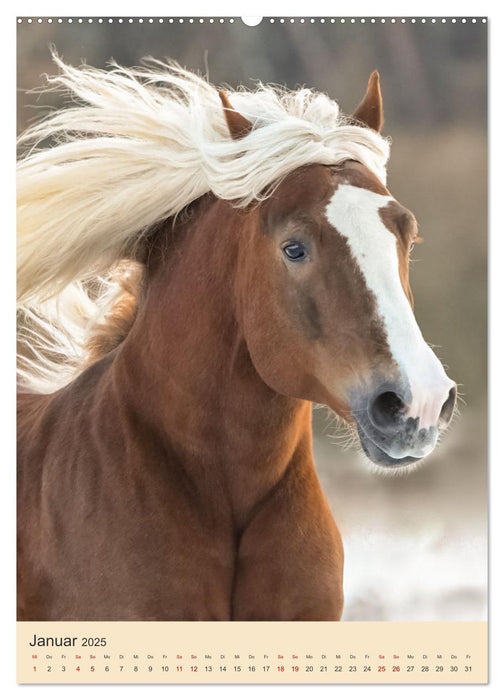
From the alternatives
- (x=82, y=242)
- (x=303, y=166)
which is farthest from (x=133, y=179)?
(x=303, y=166)

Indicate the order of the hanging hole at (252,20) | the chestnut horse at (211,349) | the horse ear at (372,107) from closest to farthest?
the chestnut horse at (211,349)
the horse ear at (372,107)
the hanging hole at (252,20)

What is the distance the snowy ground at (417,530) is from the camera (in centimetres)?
225

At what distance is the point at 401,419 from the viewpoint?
5.44 ft

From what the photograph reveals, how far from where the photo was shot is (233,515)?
1979 mm

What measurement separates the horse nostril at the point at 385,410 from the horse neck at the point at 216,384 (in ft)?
1.04

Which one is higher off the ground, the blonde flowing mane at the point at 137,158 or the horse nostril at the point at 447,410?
the blonde flowing mane at the point at 137,158

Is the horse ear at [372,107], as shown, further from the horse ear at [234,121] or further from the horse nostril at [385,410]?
the horse nostril at [385,410]

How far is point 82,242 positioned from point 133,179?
186 millimetres

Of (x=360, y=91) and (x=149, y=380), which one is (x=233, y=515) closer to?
(x=149, y=380)

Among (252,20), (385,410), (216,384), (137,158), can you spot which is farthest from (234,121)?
(385,410)

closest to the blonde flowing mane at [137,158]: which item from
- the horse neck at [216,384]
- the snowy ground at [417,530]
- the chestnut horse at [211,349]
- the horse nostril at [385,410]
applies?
the chestnut horse at [211,349]

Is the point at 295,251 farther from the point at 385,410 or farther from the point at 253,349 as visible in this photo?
the point at 385,410

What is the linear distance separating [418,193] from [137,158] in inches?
31.8

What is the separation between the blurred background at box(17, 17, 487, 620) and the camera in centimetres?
226
